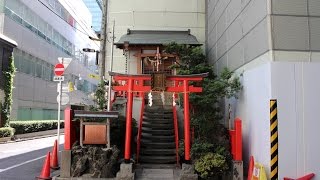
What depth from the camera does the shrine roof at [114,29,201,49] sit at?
64.4 ft

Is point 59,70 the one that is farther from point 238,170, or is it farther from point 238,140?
point 238,170

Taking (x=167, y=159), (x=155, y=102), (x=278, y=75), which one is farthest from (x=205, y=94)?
(x=155, y=102)

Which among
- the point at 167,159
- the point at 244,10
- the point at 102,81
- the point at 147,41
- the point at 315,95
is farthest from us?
the point at 147,41

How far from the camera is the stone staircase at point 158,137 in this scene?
47.4ft

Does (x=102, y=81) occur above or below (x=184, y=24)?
below

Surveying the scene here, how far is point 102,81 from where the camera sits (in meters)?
18.5

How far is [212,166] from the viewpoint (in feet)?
36.9

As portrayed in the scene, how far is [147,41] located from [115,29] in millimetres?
2811

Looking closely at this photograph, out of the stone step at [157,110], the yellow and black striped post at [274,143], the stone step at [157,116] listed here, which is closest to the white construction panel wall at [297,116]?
the yellow and black striped post at [274,143]

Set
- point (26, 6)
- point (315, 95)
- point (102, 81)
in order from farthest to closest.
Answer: point (26, 6) < point (102, 81) < point (315, 95)

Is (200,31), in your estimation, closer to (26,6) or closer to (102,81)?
(102,81)

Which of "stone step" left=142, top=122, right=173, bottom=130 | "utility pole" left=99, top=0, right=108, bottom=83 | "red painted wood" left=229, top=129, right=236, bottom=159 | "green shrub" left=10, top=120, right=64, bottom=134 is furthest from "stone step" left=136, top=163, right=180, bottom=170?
"green shrub" left=10, top=120, right=64, bottom=134

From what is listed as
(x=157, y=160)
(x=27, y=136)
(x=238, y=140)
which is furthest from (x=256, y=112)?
(x=27, y=136)

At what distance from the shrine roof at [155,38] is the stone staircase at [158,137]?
3.60 meters
